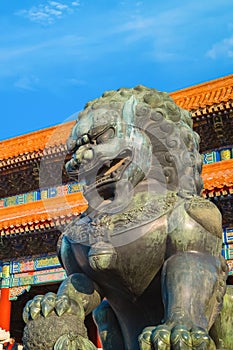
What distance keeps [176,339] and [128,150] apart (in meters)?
Result: 0.76

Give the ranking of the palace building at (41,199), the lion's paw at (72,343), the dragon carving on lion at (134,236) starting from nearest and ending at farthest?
1. the lion's paw at (72,343)
2. the dragon carving on lion at (134,236)
3. the palace building at (41,199)

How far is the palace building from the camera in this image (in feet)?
34.3

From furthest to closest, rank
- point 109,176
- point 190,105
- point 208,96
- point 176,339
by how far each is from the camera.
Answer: point 208,96
point 190,105
point 109,176
point 176,339

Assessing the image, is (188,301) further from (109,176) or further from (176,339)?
(109,176)

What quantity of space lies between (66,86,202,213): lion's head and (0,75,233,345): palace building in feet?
21.5

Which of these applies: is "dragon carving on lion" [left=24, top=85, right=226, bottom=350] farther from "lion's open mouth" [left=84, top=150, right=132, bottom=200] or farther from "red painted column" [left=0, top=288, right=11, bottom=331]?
"red painted column" [left=0, top=288, right=11, bottom=331]

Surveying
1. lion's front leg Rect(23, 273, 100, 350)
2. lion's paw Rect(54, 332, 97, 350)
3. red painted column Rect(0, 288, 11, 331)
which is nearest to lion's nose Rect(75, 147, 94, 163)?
lion's front leg Rect(23, 273, 100, 350)

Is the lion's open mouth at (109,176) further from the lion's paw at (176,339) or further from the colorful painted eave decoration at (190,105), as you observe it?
the colorful painted eave decoration at (190,105)

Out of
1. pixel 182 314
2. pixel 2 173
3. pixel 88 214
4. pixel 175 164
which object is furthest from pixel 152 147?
pixel 2 173

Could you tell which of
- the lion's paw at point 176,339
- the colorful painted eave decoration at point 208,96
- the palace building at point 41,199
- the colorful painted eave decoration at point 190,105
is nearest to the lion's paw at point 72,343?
the lion's paw at point 176,339

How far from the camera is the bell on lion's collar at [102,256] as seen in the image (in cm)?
212

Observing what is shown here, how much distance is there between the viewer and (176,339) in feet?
5.90

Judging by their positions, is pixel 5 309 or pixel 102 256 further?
pixel 5 309

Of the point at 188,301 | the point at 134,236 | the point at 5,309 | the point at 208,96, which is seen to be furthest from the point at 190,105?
the point at 188,301
